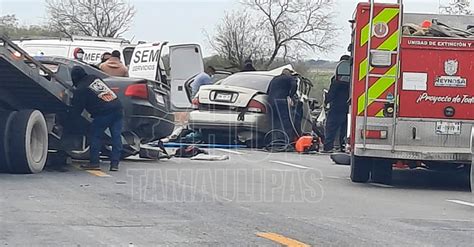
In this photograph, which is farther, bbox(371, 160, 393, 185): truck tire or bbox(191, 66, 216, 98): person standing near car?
bbox(191, 66, 216, 98): person standing near car

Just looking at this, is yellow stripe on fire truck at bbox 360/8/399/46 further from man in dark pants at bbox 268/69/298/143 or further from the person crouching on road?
man in dark pants at bbox 268/69/298/143

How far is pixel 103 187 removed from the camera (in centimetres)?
1098

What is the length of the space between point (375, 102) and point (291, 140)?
6.54 m

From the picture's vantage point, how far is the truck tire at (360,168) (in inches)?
504

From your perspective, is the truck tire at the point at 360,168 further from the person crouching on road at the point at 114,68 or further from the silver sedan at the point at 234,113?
the silver sedan at the point at 234,113

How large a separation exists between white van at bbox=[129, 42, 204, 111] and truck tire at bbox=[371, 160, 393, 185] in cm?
1403

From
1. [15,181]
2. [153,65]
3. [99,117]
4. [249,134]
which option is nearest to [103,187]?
[15,181]

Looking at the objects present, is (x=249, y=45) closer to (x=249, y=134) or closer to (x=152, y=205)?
(x=249, y=134)

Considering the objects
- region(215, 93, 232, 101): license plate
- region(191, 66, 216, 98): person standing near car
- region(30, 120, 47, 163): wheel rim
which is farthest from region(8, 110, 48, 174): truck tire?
region(191, 66, 216, 98): person standing near car

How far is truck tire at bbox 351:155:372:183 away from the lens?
1281 cm

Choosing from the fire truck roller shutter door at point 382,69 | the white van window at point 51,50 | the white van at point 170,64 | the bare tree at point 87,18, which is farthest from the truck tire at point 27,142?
the bare tree at point 87,18

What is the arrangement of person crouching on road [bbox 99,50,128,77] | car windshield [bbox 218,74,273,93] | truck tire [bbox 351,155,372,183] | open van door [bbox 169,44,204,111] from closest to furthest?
truck tire [bbox 351,155,372,183] → person crouching on road [bbox 99,50,128,77] → car windshield [bbox 218,74,273,93] → open van door [bbox 169,44,204,111]

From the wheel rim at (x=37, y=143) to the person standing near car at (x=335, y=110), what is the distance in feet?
22.9

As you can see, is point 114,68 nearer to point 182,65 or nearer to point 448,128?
point 448,128
